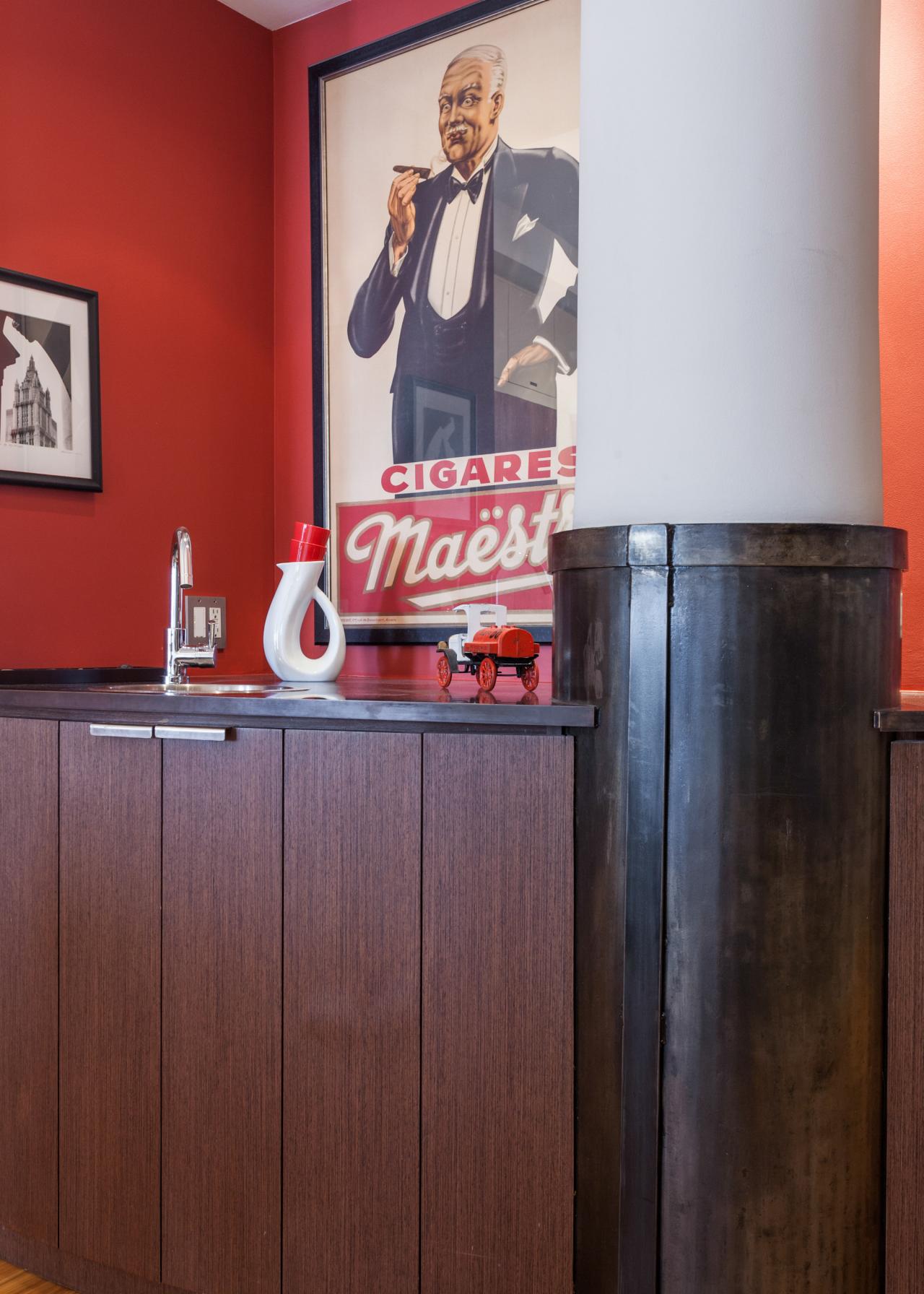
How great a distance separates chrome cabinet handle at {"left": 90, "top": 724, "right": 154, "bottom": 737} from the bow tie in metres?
1.49

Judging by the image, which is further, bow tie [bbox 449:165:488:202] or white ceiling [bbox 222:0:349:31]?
white ceiling [bbox 222:0:349:31]

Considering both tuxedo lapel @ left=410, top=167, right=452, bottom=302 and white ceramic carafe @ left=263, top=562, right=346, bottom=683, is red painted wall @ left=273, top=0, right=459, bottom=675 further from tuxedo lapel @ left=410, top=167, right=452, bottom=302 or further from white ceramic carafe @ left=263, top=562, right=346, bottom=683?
white ceramic carafe @ left=263, top=562, right=346, bottom=683

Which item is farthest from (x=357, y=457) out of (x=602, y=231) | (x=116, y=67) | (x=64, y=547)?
(x=602, y=231)

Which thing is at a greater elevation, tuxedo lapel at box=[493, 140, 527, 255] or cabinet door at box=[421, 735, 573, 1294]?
Result: tuxedo lapel at box=[493, 140, 527, 255]

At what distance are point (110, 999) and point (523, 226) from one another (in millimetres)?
1805

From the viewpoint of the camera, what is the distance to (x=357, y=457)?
2.63 metres

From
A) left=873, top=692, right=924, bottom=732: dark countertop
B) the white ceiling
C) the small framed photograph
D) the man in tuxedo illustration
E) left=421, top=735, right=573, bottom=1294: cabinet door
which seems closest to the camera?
left=873, top=692, right=924, bottom=732: dark countertop

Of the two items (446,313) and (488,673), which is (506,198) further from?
(488,673)

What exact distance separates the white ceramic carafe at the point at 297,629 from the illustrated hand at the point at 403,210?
2.87ft

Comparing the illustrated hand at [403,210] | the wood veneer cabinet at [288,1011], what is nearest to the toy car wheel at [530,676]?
the wood veneer cabinet at [288,1011]

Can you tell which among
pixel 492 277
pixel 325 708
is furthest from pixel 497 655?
pixel 492 277

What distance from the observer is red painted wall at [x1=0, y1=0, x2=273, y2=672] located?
2.25 metres

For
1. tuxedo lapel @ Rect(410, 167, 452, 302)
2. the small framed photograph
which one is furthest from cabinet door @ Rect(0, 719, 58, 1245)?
tuxedo lapel @ Rect(410, 167, 452, 302)

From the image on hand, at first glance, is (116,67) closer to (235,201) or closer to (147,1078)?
(235,201)
